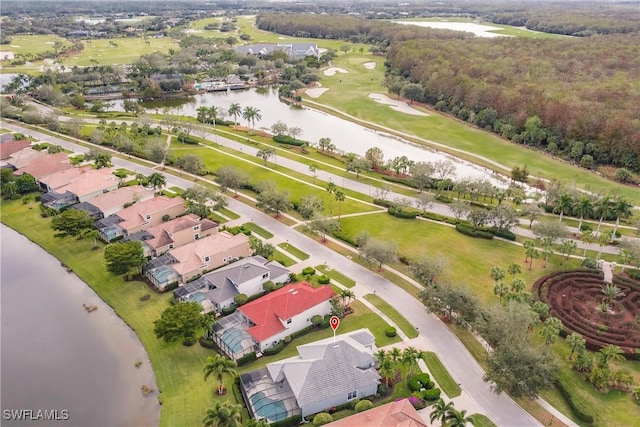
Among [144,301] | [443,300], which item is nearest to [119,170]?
[144,301]

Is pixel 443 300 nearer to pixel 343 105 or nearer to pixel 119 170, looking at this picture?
pixel 119 170

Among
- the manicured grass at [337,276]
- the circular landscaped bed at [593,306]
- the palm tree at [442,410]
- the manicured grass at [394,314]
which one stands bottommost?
the manicured grass at [337,276]

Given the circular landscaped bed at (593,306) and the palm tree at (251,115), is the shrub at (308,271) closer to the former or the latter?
the circular landscaped bed at (593,306)

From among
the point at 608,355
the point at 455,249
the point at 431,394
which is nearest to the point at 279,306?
the point at 431,394

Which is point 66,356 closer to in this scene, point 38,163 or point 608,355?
point 38,163

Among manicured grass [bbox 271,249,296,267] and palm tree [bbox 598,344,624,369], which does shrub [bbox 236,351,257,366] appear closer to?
manicured grass [bbox 271,249,296,267]

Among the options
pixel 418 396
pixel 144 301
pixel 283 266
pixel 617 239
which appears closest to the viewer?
pixel 418 396

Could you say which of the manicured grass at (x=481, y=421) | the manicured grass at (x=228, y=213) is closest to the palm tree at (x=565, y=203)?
the manicured grass at (x=481, y=421)
